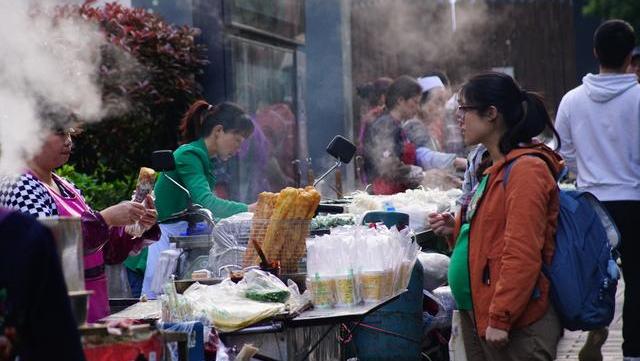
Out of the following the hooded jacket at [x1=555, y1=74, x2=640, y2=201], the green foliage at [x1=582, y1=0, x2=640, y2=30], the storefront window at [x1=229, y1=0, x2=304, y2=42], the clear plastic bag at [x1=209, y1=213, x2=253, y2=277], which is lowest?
the clear plastic bag at [x1=209, y1=213, x2=253, y2=277]

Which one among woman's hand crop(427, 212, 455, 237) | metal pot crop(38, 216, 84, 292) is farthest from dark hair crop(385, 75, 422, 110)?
metal pot crop(38, 216, 84, 292)

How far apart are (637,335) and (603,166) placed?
120 centimetres

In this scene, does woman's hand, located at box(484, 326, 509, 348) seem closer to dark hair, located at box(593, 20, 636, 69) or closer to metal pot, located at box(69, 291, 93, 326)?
metal pot, located at box(69, 291, 93, 326)

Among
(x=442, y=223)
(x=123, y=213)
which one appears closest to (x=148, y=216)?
(x=123, y=213)

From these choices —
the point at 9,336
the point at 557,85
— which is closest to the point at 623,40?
the point at 9,336

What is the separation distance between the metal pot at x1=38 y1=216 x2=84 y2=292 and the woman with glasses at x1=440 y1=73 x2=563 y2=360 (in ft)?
7.29

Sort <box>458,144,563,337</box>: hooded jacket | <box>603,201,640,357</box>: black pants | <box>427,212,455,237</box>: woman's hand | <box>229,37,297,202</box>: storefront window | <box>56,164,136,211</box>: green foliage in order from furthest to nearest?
<box>229,37,297,202</box>: storefront window
<box>56,164,136,211</box>: green foliage
<box>603,201,640,357</box>: black pants
<box>427,212,455,237</box>: woman's hand
<box>458,144,563,337</box>: hooded jacket

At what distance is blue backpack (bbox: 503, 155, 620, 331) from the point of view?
16.9 feet

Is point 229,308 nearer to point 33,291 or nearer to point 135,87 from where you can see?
point 33,291

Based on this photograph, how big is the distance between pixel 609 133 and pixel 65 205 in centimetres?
430

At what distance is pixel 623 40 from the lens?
8.20 m

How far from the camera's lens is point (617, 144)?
815cm

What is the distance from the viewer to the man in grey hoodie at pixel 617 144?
26.6 feet

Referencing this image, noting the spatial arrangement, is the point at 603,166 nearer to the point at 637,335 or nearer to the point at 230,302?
the point at 637,335
